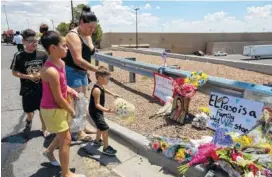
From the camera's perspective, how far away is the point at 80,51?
170 inches

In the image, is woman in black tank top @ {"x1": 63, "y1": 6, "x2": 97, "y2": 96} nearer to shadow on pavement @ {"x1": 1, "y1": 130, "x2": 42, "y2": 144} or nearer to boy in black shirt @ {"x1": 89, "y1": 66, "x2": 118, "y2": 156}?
boy in black shirt @ {"x1": 89, "y1": 66, "x2": 118, "y2": 156}

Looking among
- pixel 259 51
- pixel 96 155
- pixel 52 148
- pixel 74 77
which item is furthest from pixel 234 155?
pixel 259 51

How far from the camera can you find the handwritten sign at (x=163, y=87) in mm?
6145

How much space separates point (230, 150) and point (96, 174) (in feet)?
5.70

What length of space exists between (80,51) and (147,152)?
1812 millimetres

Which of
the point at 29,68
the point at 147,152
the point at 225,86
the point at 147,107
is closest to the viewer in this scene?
the point at 147,152

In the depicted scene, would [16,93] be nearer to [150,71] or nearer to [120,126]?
[150,71]

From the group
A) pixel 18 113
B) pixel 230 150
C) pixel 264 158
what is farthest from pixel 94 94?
pixel 18 113

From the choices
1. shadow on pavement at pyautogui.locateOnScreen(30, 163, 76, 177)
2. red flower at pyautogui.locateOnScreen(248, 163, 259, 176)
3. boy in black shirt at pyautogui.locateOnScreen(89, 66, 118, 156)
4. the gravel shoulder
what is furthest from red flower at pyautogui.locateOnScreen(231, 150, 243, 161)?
shadow on pavement at pyautogui.locateOnScreen(30, 163, 76, 177)

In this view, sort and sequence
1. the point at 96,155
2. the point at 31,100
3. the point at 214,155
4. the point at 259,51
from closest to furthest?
the point at 214,155
the point at 96,155
the point at 31,100
the point at 259,51

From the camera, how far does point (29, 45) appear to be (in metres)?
4.70

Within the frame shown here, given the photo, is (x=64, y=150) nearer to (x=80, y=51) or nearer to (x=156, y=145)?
(x=156, y=145)

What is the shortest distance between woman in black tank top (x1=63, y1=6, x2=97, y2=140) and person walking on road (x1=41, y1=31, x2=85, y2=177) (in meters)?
0.89

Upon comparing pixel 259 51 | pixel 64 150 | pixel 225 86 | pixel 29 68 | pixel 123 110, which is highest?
pixel 29 68
